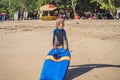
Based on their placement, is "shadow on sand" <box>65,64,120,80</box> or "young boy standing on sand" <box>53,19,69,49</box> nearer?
"young boy standing on sand" <box>53,19,69,49</box>

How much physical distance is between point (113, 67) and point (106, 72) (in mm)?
709

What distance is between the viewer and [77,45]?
1328 centimetres

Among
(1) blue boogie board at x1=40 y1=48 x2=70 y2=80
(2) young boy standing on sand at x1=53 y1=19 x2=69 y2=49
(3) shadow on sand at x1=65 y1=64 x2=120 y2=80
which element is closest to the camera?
(1) blue boogie board at x1=40 y1=48 x2=70 y2=80

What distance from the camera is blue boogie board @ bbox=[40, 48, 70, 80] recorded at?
692 centimetres

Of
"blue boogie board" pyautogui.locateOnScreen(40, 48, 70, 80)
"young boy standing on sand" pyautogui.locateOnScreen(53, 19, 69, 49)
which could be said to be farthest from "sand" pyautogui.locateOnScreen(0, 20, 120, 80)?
"young boy standing on sand" pyautogui.locateOnScreen(53, 19, 69, 49)

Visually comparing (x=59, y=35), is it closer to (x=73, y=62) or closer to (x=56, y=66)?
(x=56, y=66)

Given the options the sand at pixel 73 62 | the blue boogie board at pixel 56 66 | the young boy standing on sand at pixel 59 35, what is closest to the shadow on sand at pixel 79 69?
the sand at pixel 73 62

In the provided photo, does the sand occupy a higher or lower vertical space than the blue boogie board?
lower

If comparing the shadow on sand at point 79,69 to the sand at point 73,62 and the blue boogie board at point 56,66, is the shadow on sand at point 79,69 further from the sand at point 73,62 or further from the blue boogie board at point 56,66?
the blue boogie board at point 56,66

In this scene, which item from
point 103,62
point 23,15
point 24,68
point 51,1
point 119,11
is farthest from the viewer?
point 23,15

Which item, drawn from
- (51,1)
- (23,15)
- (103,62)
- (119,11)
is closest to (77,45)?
(103,62)

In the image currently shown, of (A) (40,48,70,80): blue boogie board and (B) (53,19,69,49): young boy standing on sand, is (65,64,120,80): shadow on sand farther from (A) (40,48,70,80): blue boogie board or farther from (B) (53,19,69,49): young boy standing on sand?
(B) (53,19,69,49): young boy standing on sand

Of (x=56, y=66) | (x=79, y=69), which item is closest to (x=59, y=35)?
(x=56, y=66)

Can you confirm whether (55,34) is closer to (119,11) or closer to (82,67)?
(82,67)
